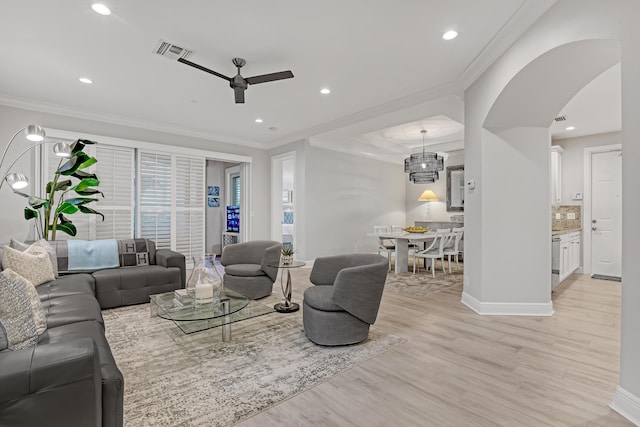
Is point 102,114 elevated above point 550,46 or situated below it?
above

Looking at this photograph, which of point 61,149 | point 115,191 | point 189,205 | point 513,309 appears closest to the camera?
point 513,309

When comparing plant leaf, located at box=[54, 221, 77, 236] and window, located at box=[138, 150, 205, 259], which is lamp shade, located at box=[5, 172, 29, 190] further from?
window, located at box=[138, 150, 205, 259]

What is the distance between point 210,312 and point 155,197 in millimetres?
4153

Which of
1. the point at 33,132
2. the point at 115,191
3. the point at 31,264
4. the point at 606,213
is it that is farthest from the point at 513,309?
the point at 115,191

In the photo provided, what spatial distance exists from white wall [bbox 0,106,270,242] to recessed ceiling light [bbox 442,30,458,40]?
16.6 feet

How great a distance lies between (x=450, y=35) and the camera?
9.64 feet

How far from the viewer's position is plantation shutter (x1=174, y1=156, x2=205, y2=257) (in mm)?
6133

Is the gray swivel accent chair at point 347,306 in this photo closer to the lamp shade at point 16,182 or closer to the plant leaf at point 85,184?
the lamp shade at point 16,182

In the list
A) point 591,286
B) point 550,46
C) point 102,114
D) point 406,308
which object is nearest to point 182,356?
point 406,308

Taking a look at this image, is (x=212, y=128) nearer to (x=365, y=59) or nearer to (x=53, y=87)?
(x=53, y=87)

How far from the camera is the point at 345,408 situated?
189 cm

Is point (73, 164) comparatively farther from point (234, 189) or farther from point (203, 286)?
point (234, 189)

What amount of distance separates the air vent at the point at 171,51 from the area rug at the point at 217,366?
9.11 feet

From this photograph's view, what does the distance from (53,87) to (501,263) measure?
6140 mm
